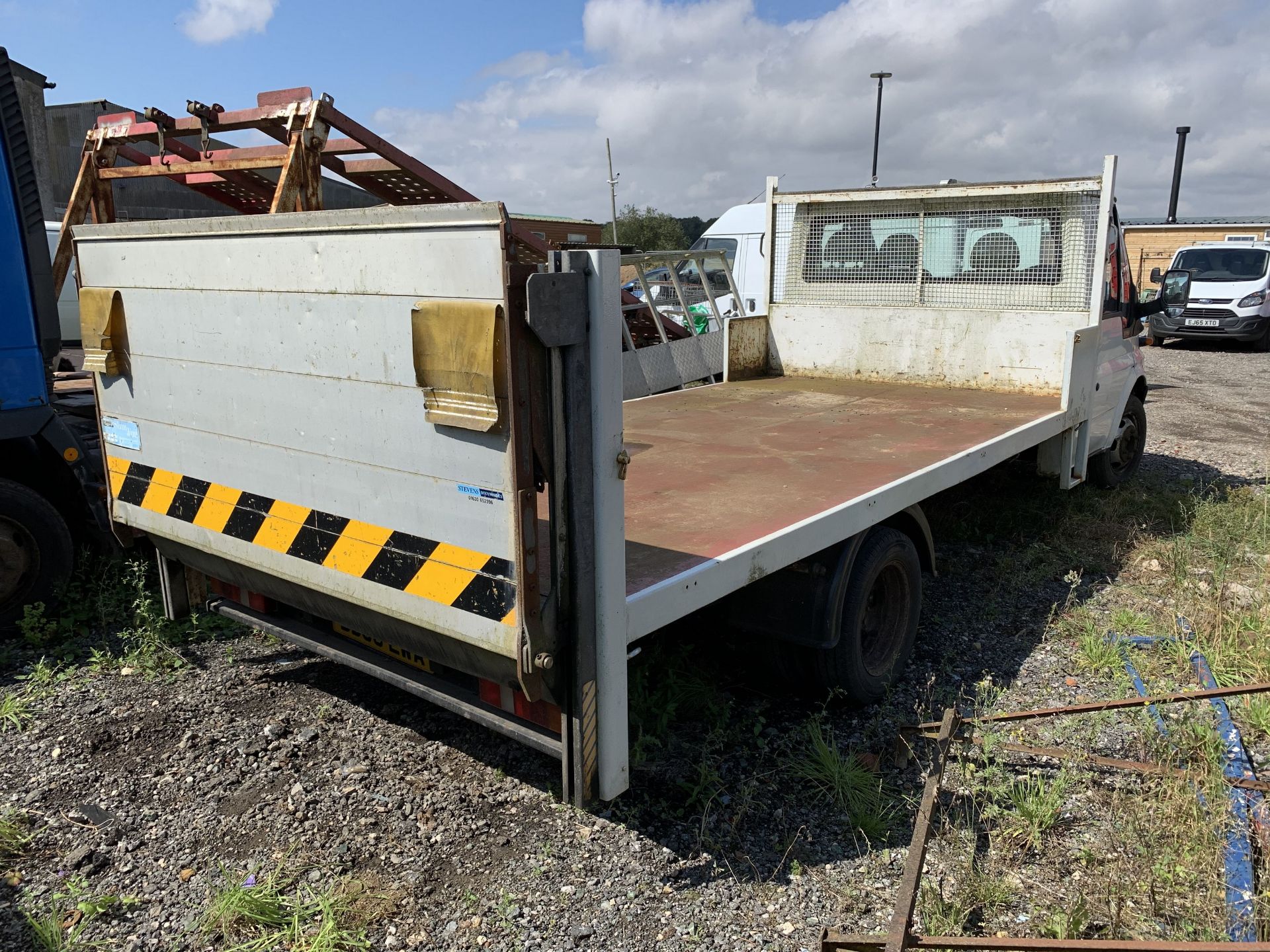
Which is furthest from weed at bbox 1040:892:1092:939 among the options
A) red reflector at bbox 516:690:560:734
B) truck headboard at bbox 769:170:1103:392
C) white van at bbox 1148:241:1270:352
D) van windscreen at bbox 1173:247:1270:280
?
van windscreen at bbox 1173:247:1270:280

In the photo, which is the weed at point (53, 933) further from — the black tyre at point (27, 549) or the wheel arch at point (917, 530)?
the wheel arch at point (917, 530)

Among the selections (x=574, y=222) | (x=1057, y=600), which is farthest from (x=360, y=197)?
(x=1057, y=600)

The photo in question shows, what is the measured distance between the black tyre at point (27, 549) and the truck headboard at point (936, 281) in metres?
4.75

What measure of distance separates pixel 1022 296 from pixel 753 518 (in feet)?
12.1

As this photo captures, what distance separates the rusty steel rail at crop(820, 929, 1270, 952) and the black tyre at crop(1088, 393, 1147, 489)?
515cm

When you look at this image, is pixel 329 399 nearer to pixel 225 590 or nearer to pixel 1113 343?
pixel 225 590

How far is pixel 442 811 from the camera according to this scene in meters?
3.25

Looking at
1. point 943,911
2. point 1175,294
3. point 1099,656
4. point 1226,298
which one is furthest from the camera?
point 1226,298

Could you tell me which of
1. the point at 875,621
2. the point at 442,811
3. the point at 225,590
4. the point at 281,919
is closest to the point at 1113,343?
the point at 875,621

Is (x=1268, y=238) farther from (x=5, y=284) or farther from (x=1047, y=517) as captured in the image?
(x=5, y=284)

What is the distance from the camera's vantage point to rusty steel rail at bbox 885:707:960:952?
→ 7.45ft

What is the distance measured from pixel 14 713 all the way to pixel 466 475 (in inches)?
104

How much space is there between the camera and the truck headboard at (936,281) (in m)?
6.04

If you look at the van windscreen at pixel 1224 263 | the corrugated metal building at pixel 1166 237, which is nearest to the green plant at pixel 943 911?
the van windscreen at pixel 1224 263
